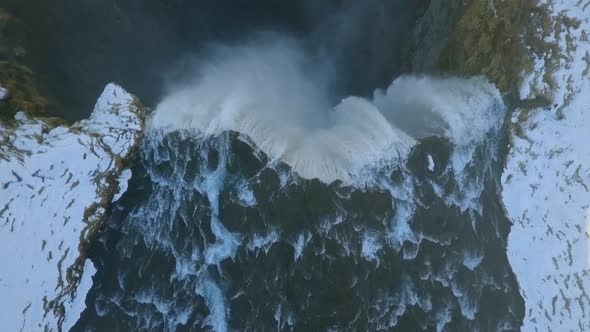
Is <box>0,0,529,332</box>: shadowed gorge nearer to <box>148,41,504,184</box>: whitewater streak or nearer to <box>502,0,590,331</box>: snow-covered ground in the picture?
<box>148,41,504,184</box>: whitewater streak

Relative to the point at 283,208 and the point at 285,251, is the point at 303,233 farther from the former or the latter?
the point at 283,208

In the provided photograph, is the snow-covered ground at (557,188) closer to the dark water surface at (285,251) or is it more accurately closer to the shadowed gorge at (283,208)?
the shadowed gorge at (283,208)

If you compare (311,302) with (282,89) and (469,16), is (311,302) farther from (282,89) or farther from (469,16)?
(469,16)

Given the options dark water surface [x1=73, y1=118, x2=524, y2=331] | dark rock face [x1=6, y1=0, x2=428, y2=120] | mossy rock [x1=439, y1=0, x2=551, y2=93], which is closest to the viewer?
dark water surface [x1=73, y1=118, x2=524, y2=331]

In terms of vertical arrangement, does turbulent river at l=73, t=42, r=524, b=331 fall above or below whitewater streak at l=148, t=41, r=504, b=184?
below

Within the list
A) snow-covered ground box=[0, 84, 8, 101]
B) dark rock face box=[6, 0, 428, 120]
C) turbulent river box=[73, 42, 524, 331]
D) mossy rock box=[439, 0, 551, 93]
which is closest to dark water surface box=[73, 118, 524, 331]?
turbulent river box=[73, 42, 524, 331]

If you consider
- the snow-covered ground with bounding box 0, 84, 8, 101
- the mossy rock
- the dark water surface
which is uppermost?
the mossy rock

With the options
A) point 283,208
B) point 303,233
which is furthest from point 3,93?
point 303,233
